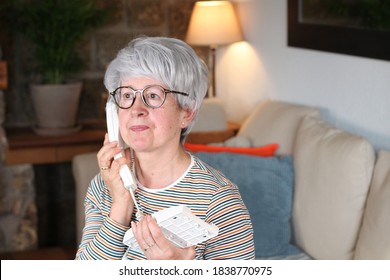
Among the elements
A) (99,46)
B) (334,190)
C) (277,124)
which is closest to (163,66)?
(334,190)

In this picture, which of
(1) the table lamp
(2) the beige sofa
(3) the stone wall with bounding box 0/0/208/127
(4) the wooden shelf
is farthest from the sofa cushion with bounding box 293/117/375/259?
(3) the stone wall with bounding box 0/0/208/127

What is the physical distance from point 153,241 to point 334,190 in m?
1.32

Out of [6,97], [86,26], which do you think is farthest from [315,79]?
[6,97]

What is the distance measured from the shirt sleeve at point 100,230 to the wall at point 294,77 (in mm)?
1361

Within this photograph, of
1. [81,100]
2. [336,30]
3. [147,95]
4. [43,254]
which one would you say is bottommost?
[43,254]

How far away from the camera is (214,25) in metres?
3.75

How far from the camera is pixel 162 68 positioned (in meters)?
1.60

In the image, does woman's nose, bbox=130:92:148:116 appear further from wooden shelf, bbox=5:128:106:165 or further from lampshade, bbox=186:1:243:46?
lampshade, bbox=186:1:243:46

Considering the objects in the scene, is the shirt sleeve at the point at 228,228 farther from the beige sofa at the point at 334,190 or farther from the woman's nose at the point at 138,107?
the beige sofa at the point at 334,190

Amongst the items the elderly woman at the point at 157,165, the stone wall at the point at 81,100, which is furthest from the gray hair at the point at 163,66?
the stone wall at the point at 81,100

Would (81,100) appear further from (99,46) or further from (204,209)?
(204,209)

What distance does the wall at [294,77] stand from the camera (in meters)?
2.81

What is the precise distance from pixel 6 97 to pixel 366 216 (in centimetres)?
204

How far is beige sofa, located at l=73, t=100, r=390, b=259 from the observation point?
8.00 ft
